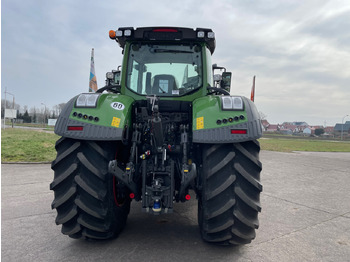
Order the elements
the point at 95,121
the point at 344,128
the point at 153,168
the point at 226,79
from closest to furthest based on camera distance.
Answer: the point at 95,121, the point at 153,168, the point at 226,79, the point at 344,128

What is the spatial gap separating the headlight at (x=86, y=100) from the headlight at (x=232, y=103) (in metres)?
1.50

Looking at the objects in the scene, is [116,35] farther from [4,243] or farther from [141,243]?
[4,243]

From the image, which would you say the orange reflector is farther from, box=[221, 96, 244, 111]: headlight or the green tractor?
box=[221, 96, 244, 111]: headlight

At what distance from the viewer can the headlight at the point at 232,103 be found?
2924mm

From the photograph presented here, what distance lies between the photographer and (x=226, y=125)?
2797mm

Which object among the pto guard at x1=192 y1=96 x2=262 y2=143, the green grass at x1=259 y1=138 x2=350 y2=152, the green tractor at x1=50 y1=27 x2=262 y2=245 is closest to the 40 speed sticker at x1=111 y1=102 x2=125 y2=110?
the green tractor at x1=50 y1=27 x2=262 y2=245

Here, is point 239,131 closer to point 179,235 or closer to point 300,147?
point 179,235

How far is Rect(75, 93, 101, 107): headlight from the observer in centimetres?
300

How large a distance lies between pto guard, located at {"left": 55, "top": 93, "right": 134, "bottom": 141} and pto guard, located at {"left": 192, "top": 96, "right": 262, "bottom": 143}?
0.85 metres

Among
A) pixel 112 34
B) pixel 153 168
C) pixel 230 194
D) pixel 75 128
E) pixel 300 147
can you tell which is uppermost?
pixel 112 34

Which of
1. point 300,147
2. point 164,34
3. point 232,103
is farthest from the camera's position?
point 300,147

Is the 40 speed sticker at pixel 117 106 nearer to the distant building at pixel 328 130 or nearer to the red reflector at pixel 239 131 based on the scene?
the red reflector at pixel 239 131

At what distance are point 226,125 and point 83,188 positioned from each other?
1.69 meters

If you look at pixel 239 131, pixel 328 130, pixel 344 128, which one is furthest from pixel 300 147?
pixel 328 130
